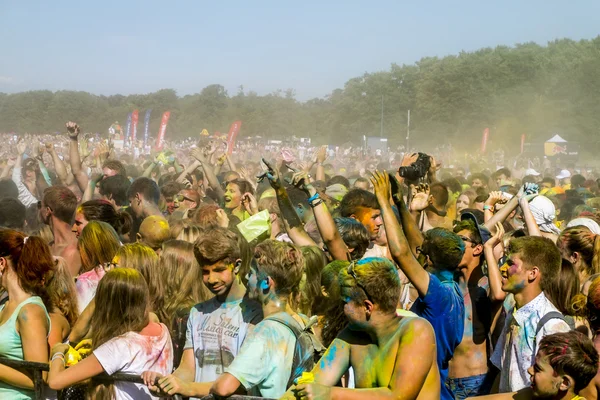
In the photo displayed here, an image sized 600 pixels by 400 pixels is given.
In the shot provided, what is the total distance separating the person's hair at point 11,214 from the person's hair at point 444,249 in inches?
194

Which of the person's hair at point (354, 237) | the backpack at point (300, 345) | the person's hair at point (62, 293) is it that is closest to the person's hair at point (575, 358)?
the backpack at point (300, 345)

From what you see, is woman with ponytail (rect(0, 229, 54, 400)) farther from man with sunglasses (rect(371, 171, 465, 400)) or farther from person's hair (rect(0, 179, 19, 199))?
person's hair (rect(0, 179, 19, 199))

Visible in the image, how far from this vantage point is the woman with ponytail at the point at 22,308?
4.21 m

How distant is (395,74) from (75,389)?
199 ft

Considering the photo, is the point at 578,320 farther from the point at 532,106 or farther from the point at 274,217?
the point at 532,106

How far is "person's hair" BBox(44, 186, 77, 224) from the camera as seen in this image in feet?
22.2

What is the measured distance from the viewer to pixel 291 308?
4020mm

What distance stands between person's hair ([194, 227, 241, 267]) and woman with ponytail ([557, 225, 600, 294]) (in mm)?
2558

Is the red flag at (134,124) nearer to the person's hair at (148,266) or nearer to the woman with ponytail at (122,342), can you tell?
the person's hair at (148,266)

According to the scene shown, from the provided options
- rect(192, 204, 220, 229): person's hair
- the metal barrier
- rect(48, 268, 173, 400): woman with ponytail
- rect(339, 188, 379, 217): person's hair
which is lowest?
the metal barrier

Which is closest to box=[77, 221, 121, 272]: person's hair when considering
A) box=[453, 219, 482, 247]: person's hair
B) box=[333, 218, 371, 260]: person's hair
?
box=[333, 218, 371, 260]: person's hair

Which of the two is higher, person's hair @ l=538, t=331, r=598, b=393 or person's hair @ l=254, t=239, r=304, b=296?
person's hair @ l=254, t=239, r=304, b=296

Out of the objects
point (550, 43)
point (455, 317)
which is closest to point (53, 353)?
point (455, 317)

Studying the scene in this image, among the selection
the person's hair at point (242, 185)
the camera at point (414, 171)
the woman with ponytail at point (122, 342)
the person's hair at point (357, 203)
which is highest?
the camera at point (414, 171)
